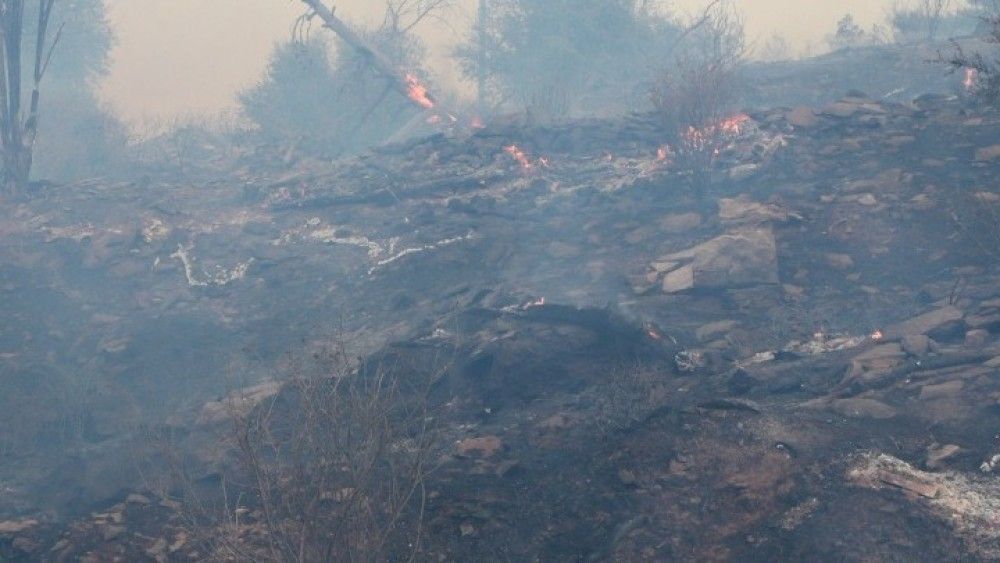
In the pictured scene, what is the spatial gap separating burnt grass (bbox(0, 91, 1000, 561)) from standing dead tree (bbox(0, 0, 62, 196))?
2.89 ft

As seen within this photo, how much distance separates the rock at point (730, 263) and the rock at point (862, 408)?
316 cm

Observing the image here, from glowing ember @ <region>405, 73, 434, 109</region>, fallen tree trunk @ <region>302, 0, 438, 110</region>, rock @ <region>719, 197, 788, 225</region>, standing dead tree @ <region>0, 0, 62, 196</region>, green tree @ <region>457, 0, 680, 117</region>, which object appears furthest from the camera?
green tree @ <region>457, 0, 680, 117</region>

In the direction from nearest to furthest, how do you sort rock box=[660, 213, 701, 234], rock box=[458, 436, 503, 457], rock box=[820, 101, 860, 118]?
1. rock box=[458, 436, 503, 457]
2. rock box=[660, 213, 701, 234]
3. rock box=[820, 101, 860, 118]

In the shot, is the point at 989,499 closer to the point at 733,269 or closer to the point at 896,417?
the point at 896,417

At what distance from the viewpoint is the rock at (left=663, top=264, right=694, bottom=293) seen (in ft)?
27.6

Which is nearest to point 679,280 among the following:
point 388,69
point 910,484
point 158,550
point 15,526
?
point 910,484

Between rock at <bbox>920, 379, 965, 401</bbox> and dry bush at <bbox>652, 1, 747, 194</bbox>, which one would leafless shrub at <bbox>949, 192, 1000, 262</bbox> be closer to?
rock at <bbox>920, 379, 965, 401</bbox>

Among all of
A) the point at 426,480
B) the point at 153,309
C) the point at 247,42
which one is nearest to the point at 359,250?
the point at 153,309

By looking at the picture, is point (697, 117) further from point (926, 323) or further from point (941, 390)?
point (941, 390)

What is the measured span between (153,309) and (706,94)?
8803 mm

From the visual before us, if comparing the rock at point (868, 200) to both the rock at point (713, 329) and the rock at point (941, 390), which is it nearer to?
the rock at point (713, 329)

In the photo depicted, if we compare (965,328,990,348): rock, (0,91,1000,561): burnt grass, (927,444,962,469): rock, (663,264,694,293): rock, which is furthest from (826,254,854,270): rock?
(927,444,962,469): rock

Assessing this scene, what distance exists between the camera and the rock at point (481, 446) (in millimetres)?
5492

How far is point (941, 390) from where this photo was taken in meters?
5.11
